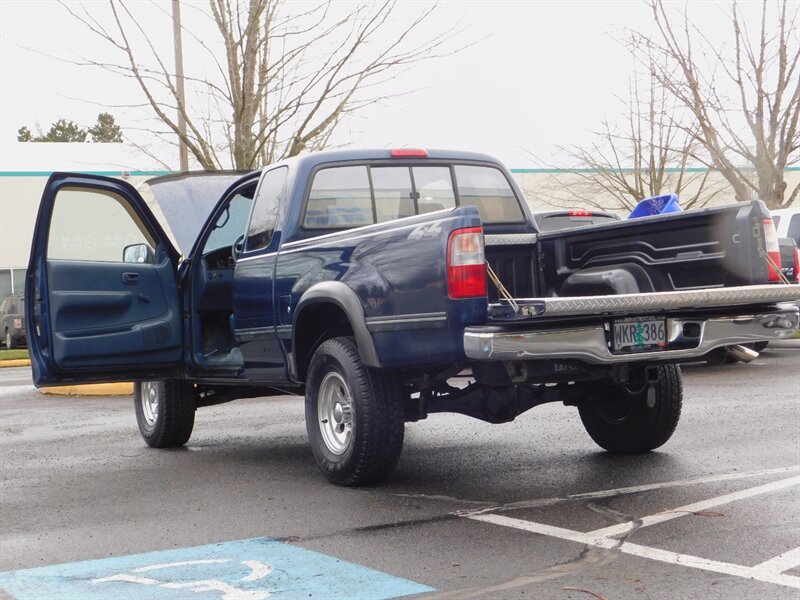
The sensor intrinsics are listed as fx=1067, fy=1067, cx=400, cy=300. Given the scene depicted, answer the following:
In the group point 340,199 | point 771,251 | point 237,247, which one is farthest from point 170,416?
point 771,251

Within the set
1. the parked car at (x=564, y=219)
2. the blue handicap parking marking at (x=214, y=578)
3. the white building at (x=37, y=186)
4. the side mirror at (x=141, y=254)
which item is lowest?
the blue handicap parking marking at (x=214, y=578)

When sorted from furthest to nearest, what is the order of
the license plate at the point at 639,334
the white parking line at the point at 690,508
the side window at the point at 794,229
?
1. the side window at the point at 794,229
2. the license plate at the point at 639,334
3. the white parking line at the point at 690,508

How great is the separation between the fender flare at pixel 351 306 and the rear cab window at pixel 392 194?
2.56 feet

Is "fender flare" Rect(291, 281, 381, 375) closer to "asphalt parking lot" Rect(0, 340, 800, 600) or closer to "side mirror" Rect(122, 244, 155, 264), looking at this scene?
"asphalt parking lot" Rect(0, 340, 800, 600)

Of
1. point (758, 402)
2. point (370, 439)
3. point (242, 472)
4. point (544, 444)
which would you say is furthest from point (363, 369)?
point (758, 402)

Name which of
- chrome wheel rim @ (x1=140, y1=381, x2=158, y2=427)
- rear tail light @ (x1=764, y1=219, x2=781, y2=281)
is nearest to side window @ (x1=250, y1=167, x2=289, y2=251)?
chrome wheel rim @ (x1=140, y1=381, x2=158, y2=427)

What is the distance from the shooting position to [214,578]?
14.8 ft

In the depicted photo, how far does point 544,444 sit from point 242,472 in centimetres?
227

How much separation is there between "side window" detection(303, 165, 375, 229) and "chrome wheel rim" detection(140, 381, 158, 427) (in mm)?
2551

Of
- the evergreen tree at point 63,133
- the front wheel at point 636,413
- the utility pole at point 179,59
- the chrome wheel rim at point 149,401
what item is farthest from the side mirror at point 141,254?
the evergreen tree at point 63,133

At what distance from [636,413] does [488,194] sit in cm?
184

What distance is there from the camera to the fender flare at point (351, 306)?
19.6ft

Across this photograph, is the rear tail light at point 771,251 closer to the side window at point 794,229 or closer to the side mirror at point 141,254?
the side mirror at point 141,254

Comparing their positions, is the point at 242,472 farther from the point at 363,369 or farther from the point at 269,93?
the point at 269,93
